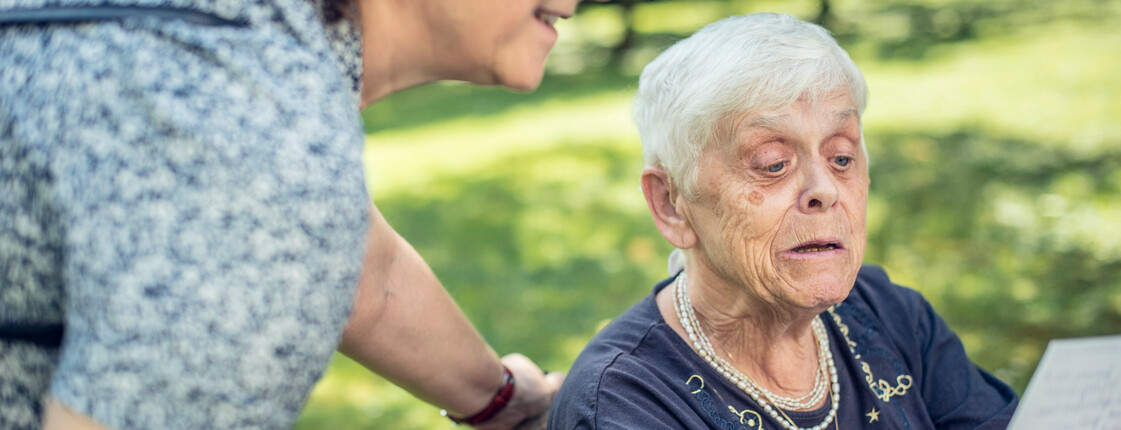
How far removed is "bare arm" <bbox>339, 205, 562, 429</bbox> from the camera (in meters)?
2.01

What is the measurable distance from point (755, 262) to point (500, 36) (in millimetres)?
922

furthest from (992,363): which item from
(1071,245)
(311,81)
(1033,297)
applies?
(311,81)

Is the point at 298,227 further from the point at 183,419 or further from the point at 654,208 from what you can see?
the point at 654,208

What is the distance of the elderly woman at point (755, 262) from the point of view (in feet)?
6.81

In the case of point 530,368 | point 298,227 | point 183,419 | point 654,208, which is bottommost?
point 530,368

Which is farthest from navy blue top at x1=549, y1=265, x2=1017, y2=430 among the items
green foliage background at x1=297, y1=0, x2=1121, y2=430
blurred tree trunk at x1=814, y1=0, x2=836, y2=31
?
blurred tree trunk at x1=814, y1=0, x2=836, y2=31

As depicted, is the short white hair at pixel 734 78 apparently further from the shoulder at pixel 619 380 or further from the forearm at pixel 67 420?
the forearm at pixel 67 420

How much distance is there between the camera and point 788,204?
6.97 ft

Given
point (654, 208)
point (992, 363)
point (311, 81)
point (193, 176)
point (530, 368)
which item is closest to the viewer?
point (193, 176)

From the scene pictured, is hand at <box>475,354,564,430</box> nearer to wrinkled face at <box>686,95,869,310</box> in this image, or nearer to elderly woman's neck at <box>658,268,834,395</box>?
elderly woman's neck at <box>658,268,834,395</box>

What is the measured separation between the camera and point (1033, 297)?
5.39 metres

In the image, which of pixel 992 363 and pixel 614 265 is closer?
pixel 992 363

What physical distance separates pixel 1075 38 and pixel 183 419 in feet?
46.5

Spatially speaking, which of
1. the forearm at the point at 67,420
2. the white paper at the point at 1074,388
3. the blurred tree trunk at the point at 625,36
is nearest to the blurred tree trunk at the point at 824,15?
the blurred tree trunk at the point at 625,36
